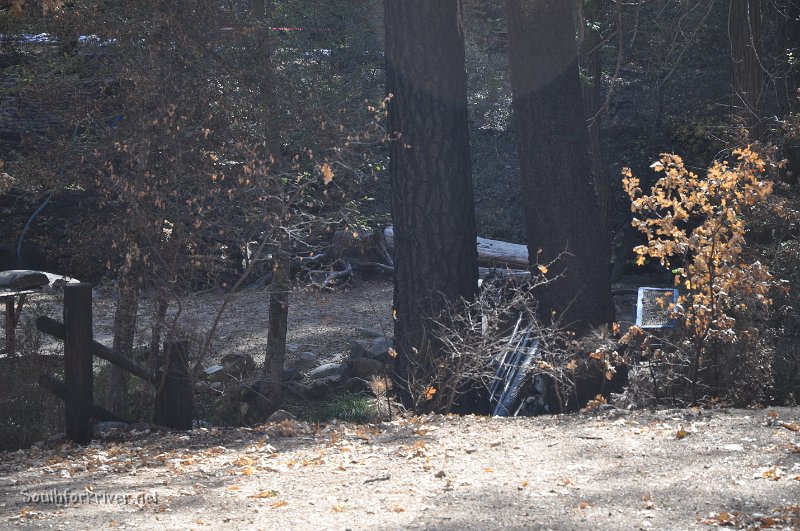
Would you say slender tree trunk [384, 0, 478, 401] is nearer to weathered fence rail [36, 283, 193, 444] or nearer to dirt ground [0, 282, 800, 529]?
dirt ground [0, 282, 800, 529]

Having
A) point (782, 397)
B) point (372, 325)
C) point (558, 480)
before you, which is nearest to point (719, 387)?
point (782, 397)

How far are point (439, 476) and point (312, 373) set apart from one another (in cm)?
697

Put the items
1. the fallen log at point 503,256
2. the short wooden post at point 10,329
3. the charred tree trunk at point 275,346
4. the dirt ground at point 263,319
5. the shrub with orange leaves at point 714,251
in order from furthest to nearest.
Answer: the fallen log at point 503,256, the dirt ground at point 263,319, the short wooden post at point 10,329, the charred tree trunk at point 275,346, the shrub with orange leaves at point 714,251

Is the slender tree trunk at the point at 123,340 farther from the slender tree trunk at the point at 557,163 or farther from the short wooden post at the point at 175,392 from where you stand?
the slender tree trunk at the point at 557,163

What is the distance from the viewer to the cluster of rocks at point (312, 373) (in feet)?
35.8

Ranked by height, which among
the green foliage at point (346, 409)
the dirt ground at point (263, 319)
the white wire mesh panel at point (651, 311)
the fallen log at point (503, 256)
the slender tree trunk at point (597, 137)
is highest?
the slender tree trunk at point (597, 137)

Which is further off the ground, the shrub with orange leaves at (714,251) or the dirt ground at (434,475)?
the shrub with orange leaves at (714,251)

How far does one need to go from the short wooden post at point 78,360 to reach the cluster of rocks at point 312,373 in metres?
3.65

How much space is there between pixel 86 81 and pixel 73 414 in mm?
4634

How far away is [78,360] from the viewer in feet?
21.7

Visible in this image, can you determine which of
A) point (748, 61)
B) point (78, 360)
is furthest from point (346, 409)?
point (748, 61)

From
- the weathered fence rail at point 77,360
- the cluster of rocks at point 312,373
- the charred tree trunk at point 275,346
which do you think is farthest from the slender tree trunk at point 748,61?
the weathered fence rail at point 77,360

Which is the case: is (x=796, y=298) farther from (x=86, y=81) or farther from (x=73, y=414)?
(x=86, y=81)

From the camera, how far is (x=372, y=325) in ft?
47.4
